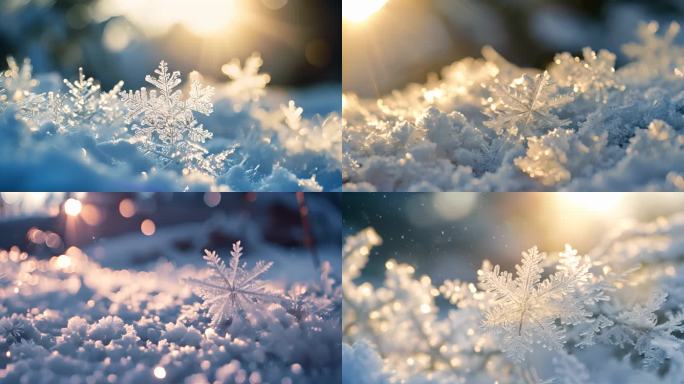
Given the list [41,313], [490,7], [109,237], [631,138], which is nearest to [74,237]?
[109,237]

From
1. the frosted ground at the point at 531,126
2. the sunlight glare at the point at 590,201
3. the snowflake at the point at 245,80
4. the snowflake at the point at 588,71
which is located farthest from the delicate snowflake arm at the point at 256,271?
the snowflake at the point at 588,71

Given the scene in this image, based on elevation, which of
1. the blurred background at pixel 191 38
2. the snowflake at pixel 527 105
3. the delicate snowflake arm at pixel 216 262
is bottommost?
the delicate snowflake arm at pixel 216 262

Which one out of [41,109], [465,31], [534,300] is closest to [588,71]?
[465,31]

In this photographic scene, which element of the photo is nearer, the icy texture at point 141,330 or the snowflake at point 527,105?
the snowflake at point 527,105

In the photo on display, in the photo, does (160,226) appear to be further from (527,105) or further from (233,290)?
(527,105)

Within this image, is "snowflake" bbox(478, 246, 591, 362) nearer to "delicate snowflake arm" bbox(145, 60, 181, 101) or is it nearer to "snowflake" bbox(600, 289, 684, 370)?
"snowflake" bbox(600, 289, 684, 370)

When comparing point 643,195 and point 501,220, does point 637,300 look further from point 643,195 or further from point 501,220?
point 501,220

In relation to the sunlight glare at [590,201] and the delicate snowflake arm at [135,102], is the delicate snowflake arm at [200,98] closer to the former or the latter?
the delicate snowflake arm at [135,102]

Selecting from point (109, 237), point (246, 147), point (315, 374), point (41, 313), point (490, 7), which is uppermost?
point (490, 7)
